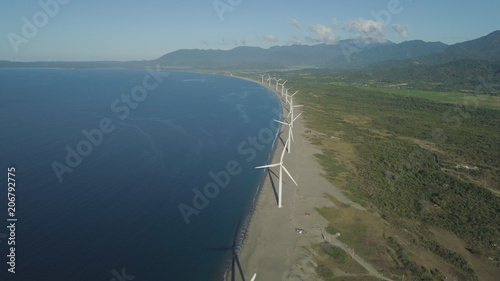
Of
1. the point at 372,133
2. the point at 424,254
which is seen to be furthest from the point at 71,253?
the point at 372,133

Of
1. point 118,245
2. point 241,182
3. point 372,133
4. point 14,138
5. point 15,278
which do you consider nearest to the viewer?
point 15,278

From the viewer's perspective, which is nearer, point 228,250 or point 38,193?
point 228,250

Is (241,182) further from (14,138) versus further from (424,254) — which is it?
(14,138)

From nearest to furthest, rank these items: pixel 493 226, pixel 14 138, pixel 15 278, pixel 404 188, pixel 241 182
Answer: pixel 15 278, pixel 493 226, pixel 404 188, pixel 241 182, pixel 14 138
